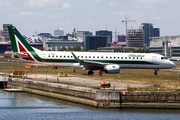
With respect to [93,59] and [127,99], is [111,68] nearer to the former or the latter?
[93,59]

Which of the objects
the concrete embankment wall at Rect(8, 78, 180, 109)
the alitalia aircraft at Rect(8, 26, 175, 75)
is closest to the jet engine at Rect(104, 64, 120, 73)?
the alitalia aircraft at Rect(8, 26, 175, 75)

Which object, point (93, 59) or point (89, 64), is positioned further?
point (93, 59)

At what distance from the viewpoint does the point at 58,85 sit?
184ft

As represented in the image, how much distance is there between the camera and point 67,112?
4584cm

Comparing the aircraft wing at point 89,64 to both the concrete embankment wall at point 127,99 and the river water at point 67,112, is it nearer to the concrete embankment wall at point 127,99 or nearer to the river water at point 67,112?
the river water at point 67,112

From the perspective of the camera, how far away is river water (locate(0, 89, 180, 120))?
142 feet

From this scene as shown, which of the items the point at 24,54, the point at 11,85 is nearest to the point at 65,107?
the point at 11,85

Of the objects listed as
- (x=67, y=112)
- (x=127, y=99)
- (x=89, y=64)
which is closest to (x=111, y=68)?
(x=89, y=64)

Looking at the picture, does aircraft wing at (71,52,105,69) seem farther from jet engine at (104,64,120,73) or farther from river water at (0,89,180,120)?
river water at (0,89,180,120)

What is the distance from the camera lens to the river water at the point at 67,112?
142 ft

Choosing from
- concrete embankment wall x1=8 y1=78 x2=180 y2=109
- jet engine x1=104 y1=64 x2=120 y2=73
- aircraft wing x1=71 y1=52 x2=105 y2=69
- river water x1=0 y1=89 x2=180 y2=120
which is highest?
aircraft wing x1=71 y1=52 x2=105 y2=69

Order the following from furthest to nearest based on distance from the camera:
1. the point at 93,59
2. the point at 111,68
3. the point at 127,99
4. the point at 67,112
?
the point at 93,59, the point at 111,68, the point at 127,99, the point at 67,112

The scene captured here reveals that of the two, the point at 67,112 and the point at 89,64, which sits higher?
the point at 89,64

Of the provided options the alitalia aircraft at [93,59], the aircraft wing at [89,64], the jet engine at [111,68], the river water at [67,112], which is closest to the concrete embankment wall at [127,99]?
the river water at [67,112]
